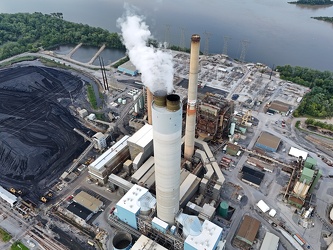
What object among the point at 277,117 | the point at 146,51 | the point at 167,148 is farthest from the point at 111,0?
the point at 167,148

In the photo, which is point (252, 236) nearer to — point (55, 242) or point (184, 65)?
point (55, 242)

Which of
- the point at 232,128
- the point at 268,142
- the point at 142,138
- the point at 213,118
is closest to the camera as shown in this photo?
the point at 142,138

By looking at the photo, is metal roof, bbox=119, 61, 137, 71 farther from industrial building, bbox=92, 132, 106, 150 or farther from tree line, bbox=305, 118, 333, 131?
tree line, bbox=305, 118, 333, 131

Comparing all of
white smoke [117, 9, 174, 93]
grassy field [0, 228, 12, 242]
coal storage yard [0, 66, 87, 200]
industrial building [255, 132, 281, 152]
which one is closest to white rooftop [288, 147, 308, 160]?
industrial building [255, 132, 281, 152]

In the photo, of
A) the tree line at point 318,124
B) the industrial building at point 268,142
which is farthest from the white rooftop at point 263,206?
the tree line at point 318,124

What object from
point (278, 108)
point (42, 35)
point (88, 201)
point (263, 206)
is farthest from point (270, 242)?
point (42, 35)

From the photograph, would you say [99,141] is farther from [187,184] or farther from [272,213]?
[272,213]
